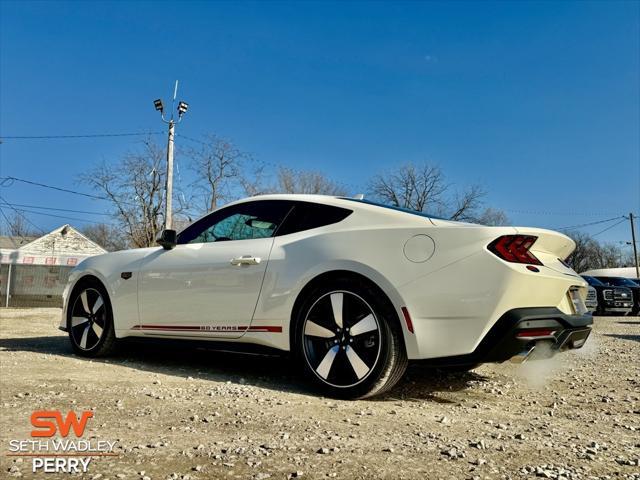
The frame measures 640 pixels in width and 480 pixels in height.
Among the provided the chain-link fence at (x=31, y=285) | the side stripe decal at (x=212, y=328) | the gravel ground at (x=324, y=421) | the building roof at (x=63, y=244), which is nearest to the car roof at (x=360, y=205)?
the side stripe decal at (x=212, y=328)

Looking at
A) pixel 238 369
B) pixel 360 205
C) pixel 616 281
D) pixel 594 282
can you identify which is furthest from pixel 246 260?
pixel 616 281

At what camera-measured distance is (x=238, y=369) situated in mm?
4527

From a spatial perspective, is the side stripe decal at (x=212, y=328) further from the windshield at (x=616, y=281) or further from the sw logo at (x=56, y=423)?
the windshield at (x=616, y=281)

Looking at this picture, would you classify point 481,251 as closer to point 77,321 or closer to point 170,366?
point 170,366

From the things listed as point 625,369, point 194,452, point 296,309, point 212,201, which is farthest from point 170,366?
point 212,201

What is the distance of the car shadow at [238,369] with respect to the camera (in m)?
3.78

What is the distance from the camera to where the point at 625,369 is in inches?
198

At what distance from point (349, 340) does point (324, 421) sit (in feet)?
2.20

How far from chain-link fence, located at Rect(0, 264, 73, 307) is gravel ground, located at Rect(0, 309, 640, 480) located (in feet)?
50.0

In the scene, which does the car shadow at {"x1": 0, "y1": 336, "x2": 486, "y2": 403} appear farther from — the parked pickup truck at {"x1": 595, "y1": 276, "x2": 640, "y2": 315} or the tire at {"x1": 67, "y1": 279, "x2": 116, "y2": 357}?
the parked pickup truck at {"x1": 595, "y1": 276, "x2": 640, "y2": 315}

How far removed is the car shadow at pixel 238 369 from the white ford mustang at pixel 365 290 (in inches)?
10.1

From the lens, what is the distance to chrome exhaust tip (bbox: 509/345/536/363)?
10.1 feet

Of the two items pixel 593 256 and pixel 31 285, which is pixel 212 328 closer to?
pixel 31 285

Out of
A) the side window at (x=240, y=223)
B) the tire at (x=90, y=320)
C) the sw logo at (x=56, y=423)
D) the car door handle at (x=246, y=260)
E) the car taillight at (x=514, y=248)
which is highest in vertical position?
the side window at (x=240, y=223)
